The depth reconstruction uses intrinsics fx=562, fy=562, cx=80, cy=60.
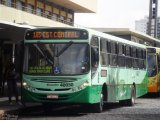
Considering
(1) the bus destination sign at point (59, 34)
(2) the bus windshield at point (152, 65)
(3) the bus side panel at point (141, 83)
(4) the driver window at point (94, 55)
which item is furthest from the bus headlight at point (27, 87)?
(2) the bus windshield at point (152, 65)

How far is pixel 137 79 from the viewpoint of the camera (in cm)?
2584

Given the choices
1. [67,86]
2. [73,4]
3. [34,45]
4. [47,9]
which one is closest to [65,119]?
[67,86]

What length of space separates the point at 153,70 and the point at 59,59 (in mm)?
15238

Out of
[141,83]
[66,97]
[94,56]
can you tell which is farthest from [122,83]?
[66,97]

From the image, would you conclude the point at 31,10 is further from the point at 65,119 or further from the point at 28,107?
the point at 65,119

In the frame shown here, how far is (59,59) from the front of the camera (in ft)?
57.7

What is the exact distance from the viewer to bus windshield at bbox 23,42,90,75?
17.5 meters

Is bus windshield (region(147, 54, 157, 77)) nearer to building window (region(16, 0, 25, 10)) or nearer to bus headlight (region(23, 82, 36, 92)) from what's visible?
building window (region(16, 0, 25, 10))

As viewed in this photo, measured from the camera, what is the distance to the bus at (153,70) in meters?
31.8

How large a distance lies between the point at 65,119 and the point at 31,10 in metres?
25.6

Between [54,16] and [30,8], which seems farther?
[54,16]

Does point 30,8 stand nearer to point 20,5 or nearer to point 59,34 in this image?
point 20,5

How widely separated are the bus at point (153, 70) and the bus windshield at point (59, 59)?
14.8 meters

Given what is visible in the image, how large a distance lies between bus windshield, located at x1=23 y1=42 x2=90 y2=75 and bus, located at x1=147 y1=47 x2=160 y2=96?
1479 cm
